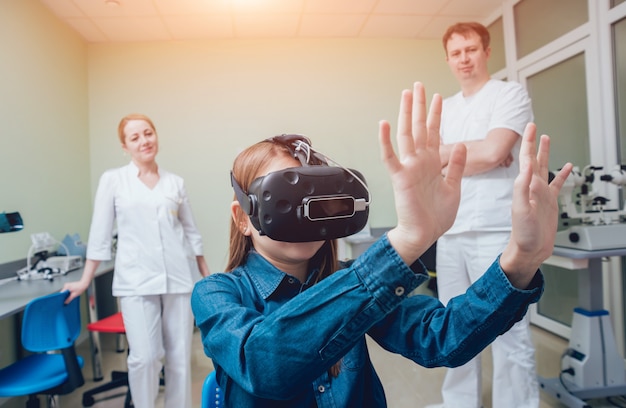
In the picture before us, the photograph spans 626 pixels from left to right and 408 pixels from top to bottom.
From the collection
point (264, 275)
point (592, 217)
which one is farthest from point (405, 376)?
point (264, 275)

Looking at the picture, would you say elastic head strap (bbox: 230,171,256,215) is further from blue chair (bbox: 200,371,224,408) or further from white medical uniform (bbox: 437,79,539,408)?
white medical uniform (bbox: 437,79,539,408)

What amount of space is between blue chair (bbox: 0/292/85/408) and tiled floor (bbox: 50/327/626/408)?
0.68 metres

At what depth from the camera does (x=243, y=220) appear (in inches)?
35.2

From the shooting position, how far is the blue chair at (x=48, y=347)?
69.0 inches

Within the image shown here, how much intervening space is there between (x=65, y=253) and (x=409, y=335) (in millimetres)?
3091

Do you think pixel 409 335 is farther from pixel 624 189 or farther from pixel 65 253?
pixel 65 253

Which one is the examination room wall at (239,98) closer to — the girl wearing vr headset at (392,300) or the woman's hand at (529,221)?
the girl wearing vr headset at (392,300)

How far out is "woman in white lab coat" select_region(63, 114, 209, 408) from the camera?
6.53 feet

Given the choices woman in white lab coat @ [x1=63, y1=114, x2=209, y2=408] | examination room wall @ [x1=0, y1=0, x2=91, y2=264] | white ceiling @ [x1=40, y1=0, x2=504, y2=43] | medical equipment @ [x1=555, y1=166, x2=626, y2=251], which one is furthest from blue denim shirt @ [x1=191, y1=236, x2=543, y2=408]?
white ceiling @ [x1=40, y1=0, x2=504, y2=43]

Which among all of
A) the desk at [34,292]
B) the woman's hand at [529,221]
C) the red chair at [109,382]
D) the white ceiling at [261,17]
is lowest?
the red chair at [109,382]

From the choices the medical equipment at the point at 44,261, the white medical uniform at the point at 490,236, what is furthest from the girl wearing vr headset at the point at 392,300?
the medical equipment at the point at 44,261

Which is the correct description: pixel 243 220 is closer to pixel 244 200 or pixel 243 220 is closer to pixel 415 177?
pixel 244 200

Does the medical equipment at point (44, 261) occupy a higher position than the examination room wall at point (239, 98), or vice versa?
the examination room wall at point (239, 98)

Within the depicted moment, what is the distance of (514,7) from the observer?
3.57m
